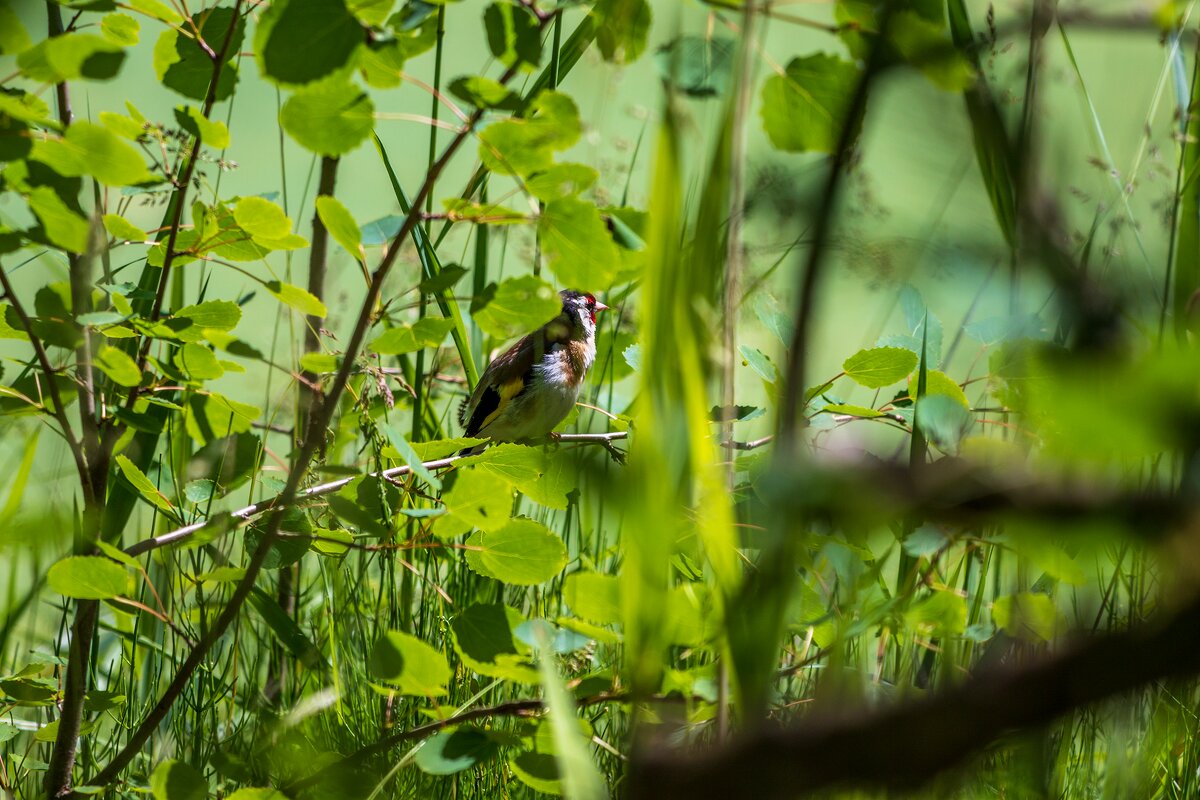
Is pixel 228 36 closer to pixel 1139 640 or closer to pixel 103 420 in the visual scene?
pixel 103 420

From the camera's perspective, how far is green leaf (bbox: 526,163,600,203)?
73 cm

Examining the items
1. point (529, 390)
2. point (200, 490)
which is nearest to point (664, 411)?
point (200, 490)

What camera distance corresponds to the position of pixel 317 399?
4.99 ft

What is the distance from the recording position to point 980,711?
24 cm

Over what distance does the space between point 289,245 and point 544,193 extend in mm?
316

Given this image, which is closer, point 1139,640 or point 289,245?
point 1139,640

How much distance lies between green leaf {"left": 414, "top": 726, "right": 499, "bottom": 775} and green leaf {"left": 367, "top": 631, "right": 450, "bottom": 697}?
0.04 metres

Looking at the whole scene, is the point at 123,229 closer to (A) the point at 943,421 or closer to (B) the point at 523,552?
(B) the point at 523,552

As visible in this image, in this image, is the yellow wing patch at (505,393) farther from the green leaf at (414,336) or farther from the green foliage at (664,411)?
the green leaf at (414,336)

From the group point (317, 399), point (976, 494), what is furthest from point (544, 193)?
point (317, 399)

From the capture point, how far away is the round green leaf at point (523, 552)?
0.85m

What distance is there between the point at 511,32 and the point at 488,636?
0.44 m

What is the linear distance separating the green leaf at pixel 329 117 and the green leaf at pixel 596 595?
33 centimetres

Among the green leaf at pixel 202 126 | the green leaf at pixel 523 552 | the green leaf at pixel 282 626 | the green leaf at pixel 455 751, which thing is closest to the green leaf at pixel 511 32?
the green leaf at pixel 202 126
